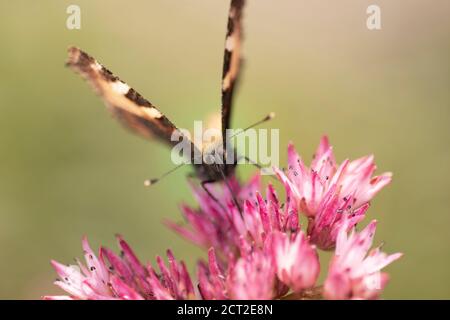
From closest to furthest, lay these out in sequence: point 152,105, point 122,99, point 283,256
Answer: point 283,256 → point 152,105 → point 122,99

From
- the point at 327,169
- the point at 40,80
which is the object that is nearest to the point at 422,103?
the point at 40,80

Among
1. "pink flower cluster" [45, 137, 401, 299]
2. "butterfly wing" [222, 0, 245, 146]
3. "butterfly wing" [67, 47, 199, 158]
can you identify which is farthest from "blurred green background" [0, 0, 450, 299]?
"butterfly wing" [222, 0, 245, 146]

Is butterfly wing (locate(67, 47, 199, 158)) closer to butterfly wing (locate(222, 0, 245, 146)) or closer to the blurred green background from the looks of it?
butterfly wing (locate(222, 0, 245, 146))

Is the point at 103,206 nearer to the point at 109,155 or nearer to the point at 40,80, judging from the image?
the point at 109,155

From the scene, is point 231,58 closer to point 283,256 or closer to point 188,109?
point 283,256

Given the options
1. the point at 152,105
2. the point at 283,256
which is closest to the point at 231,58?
the point at 152,105
